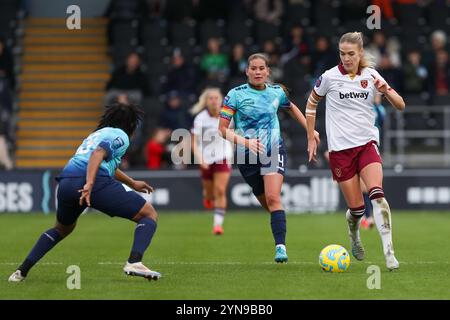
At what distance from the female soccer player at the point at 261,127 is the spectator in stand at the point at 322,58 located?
12.1 meters

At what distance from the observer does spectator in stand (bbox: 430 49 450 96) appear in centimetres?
2559

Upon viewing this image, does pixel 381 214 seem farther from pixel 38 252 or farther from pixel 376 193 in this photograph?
pixel 38 252

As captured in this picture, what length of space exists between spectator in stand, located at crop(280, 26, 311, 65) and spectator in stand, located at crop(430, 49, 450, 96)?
120 inches

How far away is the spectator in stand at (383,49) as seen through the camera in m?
25.4

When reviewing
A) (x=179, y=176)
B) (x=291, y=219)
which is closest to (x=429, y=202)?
(x=291, y=219)

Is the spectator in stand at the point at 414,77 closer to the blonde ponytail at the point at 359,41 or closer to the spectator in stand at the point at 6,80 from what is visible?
the spectator in stand at the point at 6,80

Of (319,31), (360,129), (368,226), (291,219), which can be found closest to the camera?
(360,129)

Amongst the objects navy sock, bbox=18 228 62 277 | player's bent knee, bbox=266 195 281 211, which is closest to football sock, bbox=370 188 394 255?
player's bent knee, bbox=266 195 281 211

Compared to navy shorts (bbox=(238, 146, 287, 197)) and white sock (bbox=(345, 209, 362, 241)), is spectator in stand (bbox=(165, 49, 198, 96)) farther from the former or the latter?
white sock (bbox=(345, 209, 362, 241))

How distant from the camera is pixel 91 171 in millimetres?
10203

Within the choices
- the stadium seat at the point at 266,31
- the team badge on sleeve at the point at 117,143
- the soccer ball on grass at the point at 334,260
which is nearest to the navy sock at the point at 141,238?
the team badge on sleeve at the point at 117,143

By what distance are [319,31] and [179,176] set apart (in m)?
6.43

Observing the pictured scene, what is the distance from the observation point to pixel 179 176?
76.3 feet
